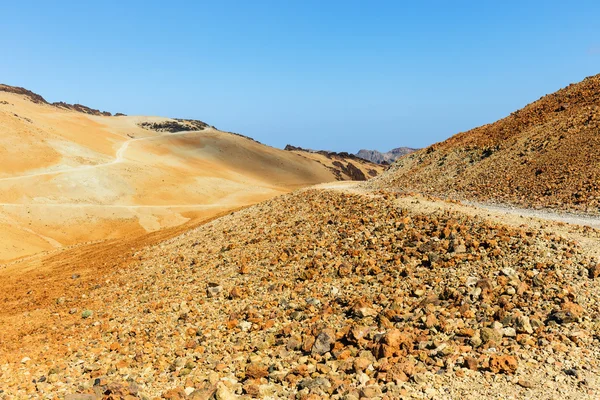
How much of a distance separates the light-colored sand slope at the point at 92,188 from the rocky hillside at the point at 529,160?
22433mm

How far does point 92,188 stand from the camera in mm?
45219

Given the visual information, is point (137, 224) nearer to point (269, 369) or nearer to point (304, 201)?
point (304, 201)

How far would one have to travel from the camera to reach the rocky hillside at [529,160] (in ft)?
68.9

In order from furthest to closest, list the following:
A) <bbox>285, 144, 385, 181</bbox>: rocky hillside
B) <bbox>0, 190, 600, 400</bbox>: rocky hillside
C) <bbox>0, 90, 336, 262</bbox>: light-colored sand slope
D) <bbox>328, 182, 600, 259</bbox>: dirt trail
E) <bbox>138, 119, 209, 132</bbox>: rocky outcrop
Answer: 1. <bbox>138, 119, 209, 132</bbox>: rocky outcrop
2. <bbox>285, 144, 385, 181</bbox>: rocky hillside
3. <bbox>0, 90, 336, 262</bbox>: light-colored sand slope
4. <bbox>328, 182, 600, 259</bbox>: dirt trail
5. <bbox>0, 190, 600, 400</bbox>: rocky hillside

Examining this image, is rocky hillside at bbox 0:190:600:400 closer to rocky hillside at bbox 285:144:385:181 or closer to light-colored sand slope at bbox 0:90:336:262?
light-colored sand slope at bbox 0:90:336:262

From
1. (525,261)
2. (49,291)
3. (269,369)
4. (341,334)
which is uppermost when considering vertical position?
(525,261)

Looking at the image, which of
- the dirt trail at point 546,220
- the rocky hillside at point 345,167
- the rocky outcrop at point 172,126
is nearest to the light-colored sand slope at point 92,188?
the rocky hillside at point 345,167

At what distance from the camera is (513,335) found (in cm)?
805

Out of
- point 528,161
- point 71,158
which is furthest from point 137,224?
point 528,161

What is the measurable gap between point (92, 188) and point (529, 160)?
41.0 m

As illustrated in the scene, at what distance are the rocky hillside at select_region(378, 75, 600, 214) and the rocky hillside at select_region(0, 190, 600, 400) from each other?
10.0 metres

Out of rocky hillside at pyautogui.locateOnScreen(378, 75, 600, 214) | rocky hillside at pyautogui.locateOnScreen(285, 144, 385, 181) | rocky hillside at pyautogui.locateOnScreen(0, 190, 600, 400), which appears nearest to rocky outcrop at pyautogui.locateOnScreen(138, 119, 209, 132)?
rocky hillside at pyautogui.locateOnScreen(285, 144, 385, 181)

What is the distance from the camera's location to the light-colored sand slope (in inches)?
1414

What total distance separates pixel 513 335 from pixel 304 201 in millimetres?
→ 13599
